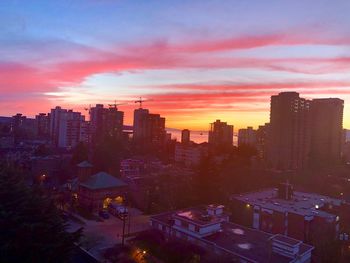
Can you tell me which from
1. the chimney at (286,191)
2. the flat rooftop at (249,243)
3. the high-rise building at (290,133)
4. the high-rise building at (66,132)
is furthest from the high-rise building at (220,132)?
the flat rooftop at (249,243)

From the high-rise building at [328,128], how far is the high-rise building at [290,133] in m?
4.56

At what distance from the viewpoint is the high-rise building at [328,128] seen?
115ft

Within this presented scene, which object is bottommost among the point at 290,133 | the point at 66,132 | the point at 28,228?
the point at 28,228

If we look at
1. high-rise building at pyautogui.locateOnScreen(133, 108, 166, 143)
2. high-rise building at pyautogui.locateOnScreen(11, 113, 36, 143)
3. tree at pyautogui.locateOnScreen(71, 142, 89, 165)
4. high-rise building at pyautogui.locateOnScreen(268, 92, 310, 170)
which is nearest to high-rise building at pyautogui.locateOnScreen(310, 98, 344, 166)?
high-rise building at pyautogui.locateOnScreen(268, 92, 310, 170)

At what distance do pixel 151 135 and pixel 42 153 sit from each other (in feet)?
58.1

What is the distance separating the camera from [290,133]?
30.1m

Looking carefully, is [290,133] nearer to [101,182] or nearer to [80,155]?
[80,155]

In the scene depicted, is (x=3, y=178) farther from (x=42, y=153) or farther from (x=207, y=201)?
(x=42, y=153)

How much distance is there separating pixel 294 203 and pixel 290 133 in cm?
1372

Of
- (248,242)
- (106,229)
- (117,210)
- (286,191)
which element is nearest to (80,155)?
(117,210)

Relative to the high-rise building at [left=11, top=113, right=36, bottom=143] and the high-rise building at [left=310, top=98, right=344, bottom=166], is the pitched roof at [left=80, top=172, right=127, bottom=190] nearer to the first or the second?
the high-rise building at [left=310, top=98, right=344, bottom=166]

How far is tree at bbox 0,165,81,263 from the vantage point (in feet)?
22.4

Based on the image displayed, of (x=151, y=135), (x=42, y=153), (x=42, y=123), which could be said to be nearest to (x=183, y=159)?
(x=151, y=135)

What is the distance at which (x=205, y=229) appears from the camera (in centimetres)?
1345
